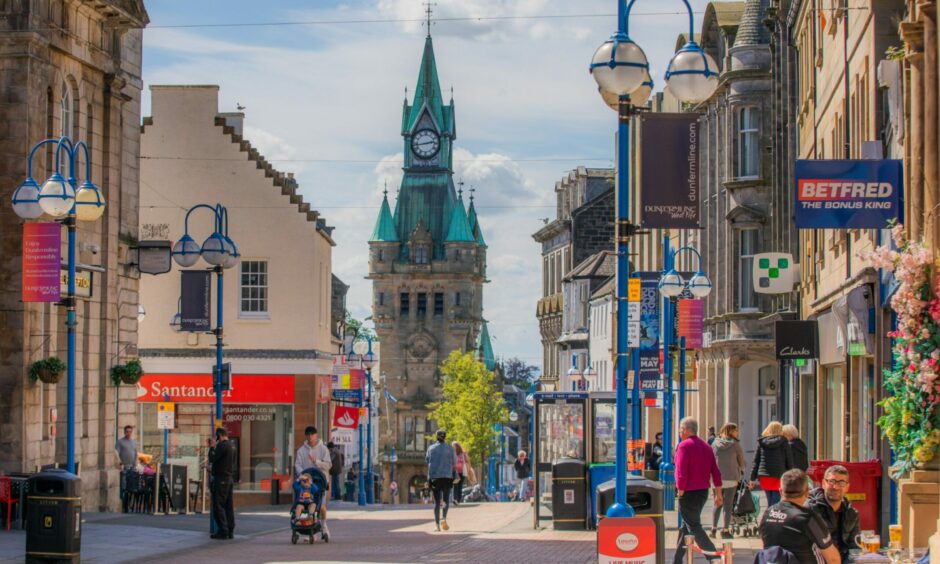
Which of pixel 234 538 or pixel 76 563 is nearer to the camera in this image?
pixel 76 563

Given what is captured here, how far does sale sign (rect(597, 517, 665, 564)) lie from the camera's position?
13.6 meters

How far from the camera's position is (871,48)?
23.1m

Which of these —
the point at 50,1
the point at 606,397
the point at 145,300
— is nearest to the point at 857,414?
the point at 606,397

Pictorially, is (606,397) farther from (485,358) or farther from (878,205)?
(485,358)

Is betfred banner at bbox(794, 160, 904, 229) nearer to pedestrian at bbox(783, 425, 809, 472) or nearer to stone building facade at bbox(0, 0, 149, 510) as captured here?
pedestrian at bbox(783, 425, 809, 472)

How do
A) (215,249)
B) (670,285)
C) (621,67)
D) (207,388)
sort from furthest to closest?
(207,388) → (670,285) → (215,249) → (621,67)

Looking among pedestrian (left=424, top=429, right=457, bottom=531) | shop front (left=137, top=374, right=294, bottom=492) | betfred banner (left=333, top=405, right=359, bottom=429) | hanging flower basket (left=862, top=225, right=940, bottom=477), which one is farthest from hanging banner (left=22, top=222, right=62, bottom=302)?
shop front (left=137, top=374, right=294, bottom=492)

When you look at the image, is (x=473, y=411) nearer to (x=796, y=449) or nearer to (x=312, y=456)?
(x=312, y=456)

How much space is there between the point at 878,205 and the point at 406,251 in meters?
146

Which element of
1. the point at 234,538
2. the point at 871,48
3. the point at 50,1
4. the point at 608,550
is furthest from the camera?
the point at 50,1

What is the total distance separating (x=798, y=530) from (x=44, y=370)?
1664cm

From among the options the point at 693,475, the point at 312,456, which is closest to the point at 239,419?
the point at 312,456

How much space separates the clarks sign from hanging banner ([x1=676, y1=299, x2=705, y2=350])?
A: 586 centimetres

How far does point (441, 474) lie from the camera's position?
27688 millimetres
